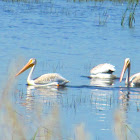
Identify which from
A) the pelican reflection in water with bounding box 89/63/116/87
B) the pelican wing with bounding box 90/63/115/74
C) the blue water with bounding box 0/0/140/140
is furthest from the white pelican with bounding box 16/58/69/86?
the pelican wing with bounding box 90/63/115/74

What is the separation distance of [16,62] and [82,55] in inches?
463

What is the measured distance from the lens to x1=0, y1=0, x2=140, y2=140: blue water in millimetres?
8477

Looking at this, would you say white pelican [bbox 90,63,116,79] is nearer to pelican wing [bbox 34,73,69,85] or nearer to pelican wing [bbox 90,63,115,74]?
pelican wing [bbox 90,63,115,74]

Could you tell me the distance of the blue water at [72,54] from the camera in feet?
27.8

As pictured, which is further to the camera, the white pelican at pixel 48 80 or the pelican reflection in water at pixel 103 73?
the pelican reflection in water at pixel 103 73

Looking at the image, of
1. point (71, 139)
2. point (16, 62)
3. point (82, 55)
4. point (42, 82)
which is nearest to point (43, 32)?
point (82, 55)

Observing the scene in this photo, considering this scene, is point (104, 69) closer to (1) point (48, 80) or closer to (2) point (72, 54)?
(1) point (48, 80)

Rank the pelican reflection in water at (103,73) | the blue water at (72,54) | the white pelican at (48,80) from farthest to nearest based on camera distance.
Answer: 1. the pelican reflection in water at (103,73)
2. the white pelican at (48,80)
3. the blue water at (72,54)

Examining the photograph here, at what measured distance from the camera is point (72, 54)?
16.2m

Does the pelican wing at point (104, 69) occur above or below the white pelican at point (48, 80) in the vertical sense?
above

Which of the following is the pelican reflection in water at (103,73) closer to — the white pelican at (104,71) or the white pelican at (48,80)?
the white pelican at (104,71)

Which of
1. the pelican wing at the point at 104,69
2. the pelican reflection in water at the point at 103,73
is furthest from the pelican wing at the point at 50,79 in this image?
the pelican wing at the point at 104,69

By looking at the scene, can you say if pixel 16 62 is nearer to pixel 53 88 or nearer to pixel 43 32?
pixel 53 88

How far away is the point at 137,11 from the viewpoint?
29.3 m
